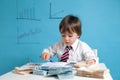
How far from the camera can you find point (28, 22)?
2.03 metres

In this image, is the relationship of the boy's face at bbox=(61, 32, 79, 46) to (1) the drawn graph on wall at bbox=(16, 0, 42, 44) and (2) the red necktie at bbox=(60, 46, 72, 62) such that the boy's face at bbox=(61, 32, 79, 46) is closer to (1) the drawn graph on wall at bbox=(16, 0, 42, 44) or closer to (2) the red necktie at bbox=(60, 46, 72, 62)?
(2) the red necktie at bbox=(60, 46, 72, 62)

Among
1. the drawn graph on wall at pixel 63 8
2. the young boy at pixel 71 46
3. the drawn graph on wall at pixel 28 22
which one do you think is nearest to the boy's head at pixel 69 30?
the young boy at pixel 71 46

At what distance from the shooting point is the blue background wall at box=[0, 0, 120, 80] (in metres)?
1.93

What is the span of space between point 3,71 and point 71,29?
913mm

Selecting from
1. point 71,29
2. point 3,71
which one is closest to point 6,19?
point 3,71

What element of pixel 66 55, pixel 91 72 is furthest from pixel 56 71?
pixel 66 55

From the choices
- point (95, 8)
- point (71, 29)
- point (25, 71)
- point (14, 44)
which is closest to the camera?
point (25, 71)

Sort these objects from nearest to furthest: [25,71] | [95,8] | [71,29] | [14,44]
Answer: [25,71], [71,29], [95,8], [14,44]

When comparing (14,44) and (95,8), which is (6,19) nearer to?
(14,44)

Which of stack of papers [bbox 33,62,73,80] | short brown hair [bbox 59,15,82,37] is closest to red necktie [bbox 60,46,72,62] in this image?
short brown hair [bbox 59,15,82,37]

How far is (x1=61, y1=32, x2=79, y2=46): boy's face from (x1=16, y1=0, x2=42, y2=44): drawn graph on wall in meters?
0.50

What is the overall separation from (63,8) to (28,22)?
342 mm

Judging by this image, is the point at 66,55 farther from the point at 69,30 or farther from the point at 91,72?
the point at 91,72

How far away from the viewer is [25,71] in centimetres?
124
